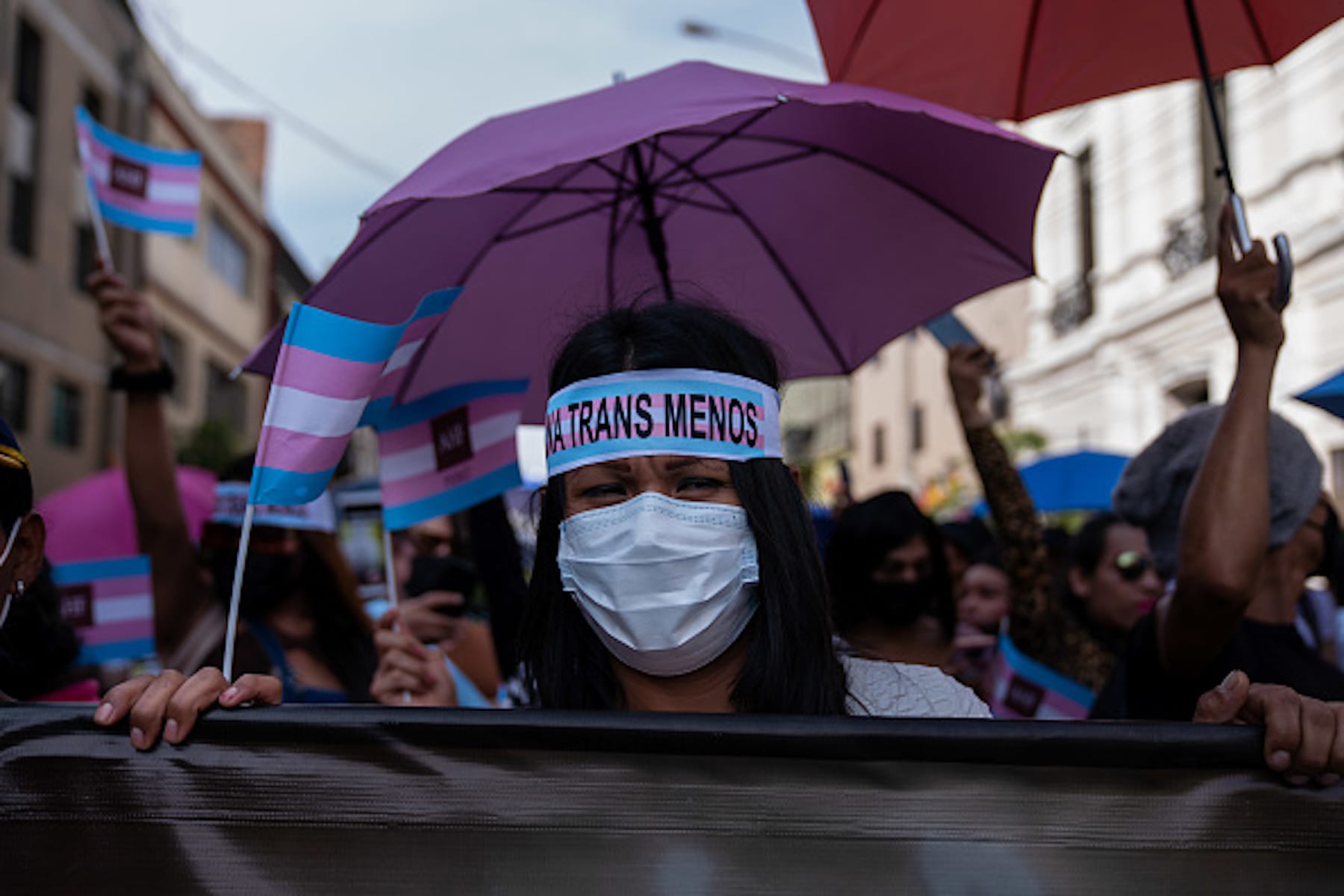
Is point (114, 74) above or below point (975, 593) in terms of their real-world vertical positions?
above

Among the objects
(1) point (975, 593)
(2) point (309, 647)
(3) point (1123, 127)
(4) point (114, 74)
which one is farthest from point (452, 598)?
(4) point (114, 74)

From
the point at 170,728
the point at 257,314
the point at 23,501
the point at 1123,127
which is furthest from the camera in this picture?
the point at 257,314

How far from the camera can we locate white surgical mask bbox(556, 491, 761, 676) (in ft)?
6.65

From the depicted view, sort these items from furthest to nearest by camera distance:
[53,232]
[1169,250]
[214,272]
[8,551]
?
1. [214,272]
2. [53,232]
3. [1169,250]
4. [8,551]

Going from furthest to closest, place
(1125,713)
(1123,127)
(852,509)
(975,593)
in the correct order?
(1123,127)
(975,593)
(852,509)
(1125,713)

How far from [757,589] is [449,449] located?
1087 millimetres

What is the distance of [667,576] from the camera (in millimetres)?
2023

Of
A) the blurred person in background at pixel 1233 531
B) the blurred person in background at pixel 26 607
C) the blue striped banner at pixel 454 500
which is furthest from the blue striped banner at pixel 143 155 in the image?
the blurred person in background at pixel 1233 531

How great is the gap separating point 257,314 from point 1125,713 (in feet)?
109

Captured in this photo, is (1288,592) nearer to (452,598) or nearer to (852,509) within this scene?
(852,509)

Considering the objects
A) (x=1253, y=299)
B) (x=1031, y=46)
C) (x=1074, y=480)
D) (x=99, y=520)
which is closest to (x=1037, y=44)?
(x=1031, y=46)

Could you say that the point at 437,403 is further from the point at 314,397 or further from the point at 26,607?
the point at 26,607

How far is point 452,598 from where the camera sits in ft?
11.2

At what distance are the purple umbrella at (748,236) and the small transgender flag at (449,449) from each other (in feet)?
0.81
